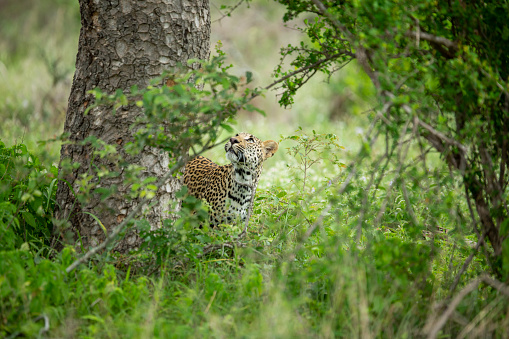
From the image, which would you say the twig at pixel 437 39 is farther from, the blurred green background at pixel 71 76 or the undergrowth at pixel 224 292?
the blurred green background at pixel 71 76

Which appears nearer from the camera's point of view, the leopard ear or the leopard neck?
the leopard neck

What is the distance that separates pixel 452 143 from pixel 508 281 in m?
0.87

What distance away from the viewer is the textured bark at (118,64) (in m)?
4.01

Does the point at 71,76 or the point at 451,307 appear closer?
the point at 451,307

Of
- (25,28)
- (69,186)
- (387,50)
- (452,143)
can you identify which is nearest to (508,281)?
(452,143)

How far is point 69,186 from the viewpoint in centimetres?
412

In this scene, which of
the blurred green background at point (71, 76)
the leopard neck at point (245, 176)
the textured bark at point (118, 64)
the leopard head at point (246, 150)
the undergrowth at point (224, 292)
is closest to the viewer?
the undergrowth at point (224, 292)

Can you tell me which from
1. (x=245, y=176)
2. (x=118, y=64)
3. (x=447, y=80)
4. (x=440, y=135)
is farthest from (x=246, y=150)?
(x=440, y=135)

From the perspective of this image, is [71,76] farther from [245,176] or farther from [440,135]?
[440,135]

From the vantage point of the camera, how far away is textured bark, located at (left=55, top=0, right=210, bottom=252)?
158 inches

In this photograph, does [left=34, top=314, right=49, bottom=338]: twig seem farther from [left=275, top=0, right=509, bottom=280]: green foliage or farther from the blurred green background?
the blurred green background

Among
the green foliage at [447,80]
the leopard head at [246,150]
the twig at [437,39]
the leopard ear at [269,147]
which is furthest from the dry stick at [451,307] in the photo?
the leopard ear at [269,147]

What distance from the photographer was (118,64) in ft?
13.2

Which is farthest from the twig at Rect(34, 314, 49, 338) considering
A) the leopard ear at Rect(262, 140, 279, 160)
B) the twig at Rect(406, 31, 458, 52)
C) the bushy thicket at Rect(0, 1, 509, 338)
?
the leopard ear at Rect(262, 140, 279, 160)
